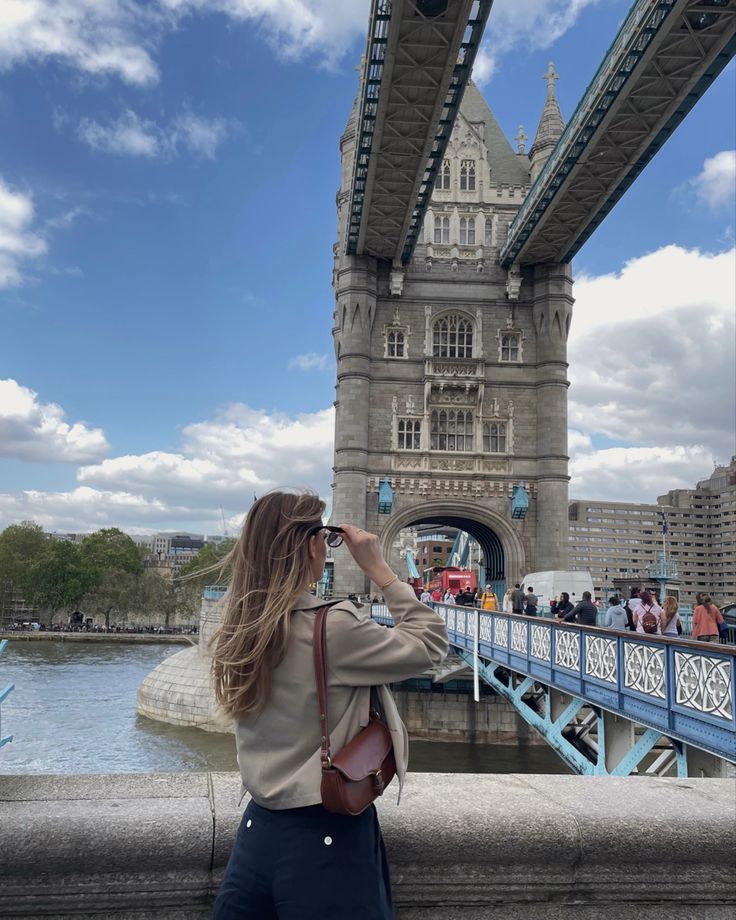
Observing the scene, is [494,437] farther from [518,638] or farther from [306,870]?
[306,870]

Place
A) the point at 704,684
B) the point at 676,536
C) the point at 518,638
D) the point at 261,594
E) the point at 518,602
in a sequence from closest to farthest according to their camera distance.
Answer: the point at 261,594 → the point at 704,684 → the point at 518,638 → the point at 518,602 → the point at 676,536

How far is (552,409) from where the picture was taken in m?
39.6

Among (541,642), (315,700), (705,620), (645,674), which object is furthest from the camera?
(541,642)

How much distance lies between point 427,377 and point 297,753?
38.2 m

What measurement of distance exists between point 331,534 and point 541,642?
43.3ft

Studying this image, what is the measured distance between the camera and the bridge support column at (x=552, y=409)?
127ft

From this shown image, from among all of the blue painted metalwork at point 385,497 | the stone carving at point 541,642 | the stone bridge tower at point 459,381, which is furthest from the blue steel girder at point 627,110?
the stone carving at point 541,642

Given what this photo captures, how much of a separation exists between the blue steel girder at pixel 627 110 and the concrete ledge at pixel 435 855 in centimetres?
2541

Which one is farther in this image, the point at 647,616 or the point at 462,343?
the point at 462,343

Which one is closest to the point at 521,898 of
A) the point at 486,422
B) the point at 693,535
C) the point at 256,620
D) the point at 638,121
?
the point at 256,620

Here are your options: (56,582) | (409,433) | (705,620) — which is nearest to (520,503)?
(409,433)

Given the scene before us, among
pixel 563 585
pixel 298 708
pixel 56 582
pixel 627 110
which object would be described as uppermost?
pixel 627 110

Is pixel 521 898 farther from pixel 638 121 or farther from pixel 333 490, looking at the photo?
pixel 333 490

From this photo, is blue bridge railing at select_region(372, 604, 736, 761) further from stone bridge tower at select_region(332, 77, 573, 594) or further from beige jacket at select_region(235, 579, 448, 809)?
stone bridge tower at select_region(332, 77, 573, 594)
